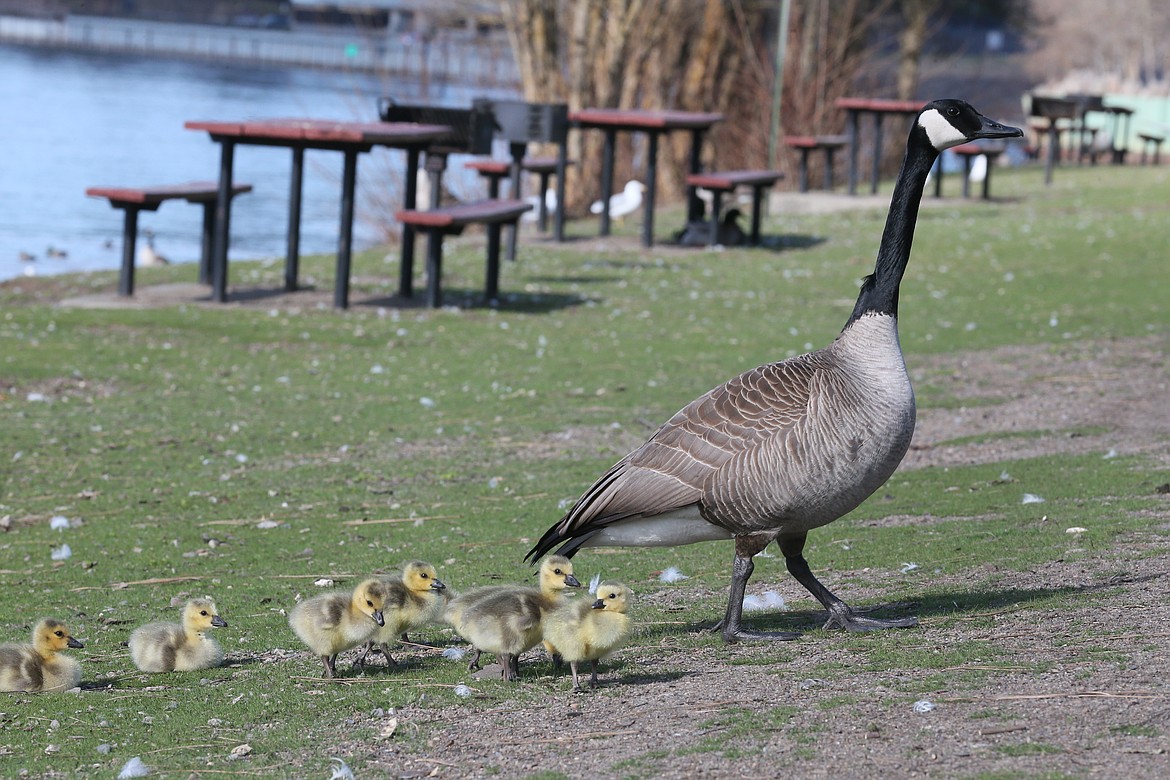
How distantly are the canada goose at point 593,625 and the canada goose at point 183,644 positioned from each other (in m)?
1.41

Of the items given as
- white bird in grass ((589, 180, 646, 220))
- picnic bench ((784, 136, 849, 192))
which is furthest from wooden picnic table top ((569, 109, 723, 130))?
picnic bench ((784, 136, 849, 192))

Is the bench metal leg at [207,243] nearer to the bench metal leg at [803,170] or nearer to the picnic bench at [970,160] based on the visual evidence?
the picnic bench at [970,160]

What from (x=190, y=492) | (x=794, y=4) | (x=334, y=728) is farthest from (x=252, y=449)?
(x=794, y=4)

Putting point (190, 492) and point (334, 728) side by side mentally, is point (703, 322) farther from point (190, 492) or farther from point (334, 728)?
point (334, 728)

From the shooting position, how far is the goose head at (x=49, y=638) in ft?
17.1

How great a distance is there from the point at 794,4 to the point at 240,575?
2808 cm

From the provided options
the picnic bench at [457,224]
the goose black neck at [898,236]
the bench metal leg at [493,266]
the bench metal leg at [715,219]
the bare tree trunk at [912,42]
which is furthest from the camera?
the bare tree trunk at [912,42]

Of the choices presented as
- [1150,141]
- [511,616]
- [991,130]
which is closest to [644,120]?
[991,130]

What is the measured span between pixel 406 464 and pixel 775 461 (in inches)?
185

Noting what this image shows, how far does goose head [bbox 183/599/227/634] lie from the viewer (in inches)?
216

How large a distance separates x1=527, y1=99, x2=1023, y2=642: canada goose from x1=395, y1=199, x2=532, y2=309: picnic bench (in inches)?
355

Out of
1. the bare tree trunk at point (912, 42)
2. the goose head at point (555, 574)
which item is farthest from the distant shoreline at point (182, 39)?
the goose head at point (555, 574)

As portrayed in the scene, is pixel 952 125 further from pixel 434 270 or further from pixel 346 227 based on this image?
pixel 434 270

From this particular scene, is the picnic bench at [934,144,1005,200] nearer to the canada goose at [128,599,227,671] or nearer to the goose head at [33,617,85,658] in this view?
the canada goose at [128,599,227,671]
